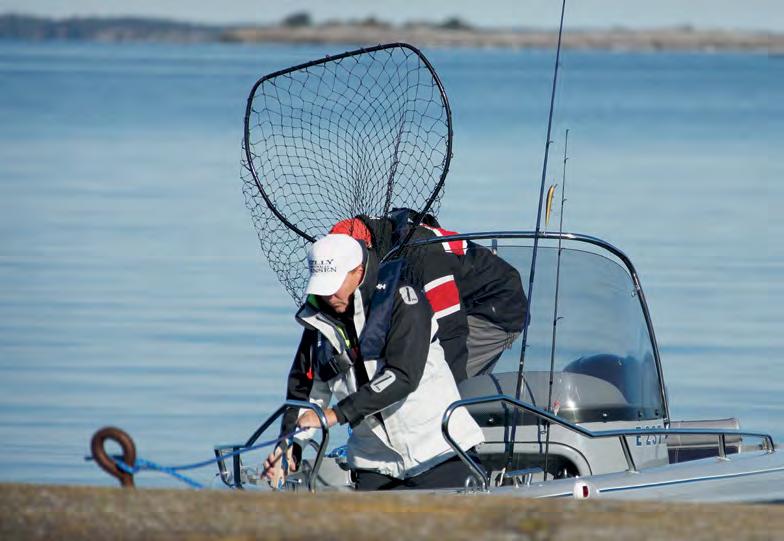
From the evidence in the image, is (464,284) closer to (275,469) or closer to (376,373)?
(376,373)

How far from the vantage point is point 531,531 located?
4191mm

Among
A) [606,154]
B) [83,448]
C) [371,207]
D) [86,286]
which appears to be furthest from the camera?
[606,154]

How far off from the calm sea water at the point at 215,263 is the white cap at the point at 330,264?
→ 3280 millimetres

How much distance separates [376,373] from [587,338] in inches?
55.2

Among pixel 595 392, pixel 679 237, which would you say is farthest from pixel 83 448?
pixel 679 237

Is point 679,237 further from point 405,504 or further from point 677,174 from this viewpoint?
point 405,504

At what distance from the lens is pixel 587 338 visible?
6371mm

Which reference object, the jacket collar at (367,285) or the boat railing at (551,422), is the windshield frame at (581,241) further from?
the jacket collar at (367,285)

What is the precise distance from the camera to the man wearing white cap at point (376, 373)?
17.1 feet

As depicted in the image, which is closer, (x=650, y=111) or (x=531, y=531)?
(x=531, y=531)

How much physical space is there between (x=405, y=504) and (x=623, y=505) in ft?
2.19

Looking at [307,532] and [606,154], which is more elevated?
[606,154]

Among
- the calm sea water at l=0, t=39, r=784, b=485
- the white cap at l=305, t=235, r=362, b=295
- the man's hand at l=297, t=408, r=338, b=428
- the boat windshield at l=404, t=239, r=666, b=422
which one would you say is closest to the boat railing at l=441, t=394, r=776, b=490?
the boat windshield at l=404, t=239, r=666, b=422

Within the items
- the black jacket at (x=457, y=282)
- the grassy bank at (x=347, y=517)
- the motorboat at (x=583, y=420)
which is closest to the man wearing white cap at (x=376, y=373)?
the motorboat at (x=583, y=420)
